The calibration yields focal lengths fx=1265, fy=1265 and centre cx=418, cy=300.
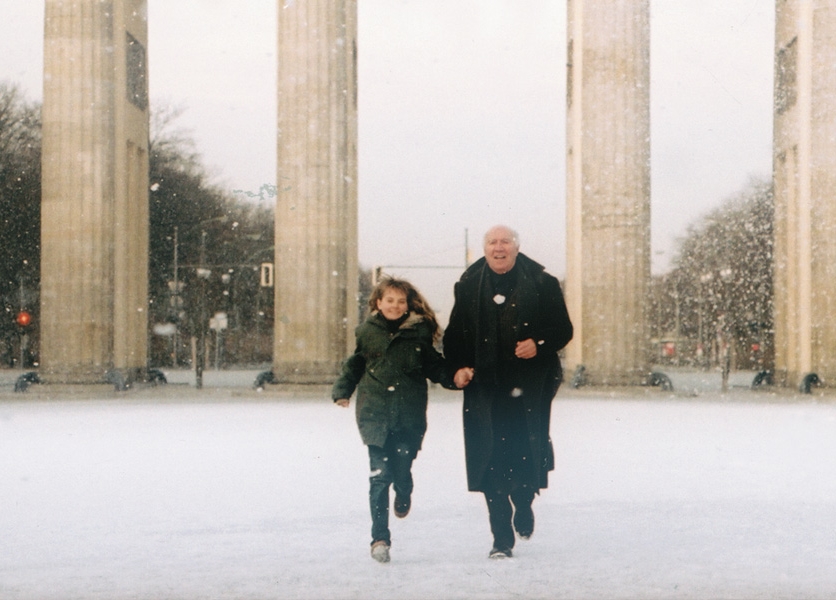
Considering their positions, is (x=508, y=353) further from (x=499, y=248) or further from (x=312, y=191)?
(x=312, y=191)

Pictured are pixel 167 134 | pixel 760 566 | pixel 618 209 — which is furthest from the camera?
pixel 167 134

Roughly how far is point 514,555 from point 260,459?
6.25 metres

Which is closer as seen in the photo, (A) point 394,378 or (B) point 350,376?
(A) point 394,378

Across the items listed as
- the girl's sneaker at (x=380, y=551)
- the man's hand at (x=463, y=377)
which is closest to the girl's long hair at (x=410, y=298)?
the man's hand at (x=463, y=377)

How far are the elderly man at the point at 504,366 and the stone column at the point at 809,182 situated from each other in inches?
844

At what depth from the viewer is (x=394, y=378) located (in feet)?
24.7

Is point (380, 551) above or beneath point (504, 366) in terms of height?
beneath

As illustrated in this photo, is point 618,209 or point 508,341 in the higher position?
point 618,209

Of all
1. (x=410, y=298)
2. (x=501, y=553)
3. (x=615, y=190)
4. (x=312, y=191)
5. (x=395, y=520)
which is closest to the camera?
(x=501, y=553)

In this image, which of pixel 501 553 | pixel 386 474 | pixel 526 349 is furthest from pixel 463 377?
pixel 501 553

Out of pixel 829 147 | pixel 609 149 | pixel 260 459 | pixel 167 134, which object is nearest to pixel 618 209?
pixel 609 149

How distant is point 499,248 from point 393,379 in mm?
1007

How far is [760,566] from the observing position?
277 inches

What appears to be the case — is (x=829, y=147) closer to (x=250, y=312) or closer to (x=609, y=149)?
(x=609, y=149)
